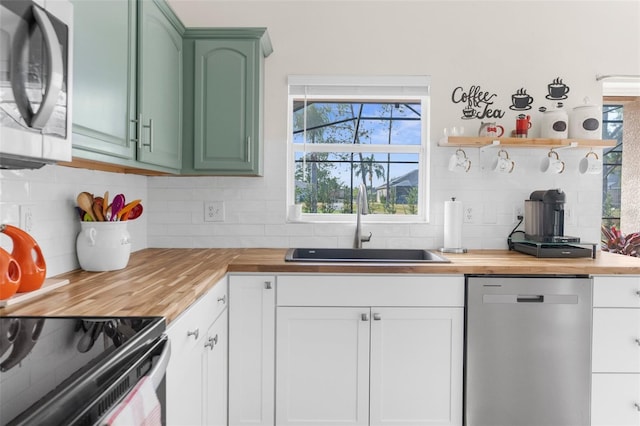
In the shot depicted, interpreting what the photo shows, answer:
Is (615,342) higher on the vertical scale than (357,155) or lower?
lower

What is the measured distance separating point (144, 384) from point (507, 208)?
2.46 metres

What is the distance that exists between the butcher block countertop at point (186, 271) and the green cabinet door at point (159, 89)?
0.50 m

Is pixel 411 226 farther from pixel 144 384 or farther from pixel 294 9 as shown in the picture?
pixel 144 384

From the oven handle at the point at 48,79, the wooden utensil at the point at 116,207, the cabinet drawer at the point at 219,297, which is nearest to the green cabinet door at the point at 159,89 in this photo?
the wooden utensil at the point at 116,207

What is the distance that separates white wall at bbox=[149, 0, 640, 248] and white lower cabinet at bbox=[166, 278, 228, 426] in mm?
828

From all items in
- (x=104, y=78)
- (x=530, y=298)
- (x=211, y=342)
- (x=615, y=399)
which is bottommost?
(x=615, y=399)

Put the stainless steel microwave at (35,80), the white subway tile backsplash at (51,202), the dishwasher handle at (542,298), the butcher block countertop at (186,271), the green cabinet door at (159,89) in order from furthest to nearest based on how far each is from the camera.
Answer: the dishwasher handle at (542,298) → the green cabinet door at (159,89) → the white subway tile backsplash at (51,202) → the butcher block countertop at (186,271) → the stainless steel microwave at (35,80)

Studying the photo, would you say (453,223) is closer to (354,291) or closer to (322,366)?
(354,291)

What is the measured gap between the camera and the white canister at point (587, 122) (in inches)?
104

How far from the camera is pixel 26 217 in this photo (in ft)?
5.32

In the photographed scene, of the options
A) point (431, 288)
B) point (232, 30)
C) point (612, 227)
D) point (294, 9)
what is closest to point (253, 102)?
point (232, 30)

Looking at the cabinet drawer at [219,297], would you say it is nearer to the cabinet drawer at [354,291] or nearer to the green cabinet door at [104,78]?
the cabinet drawer at [354,291]

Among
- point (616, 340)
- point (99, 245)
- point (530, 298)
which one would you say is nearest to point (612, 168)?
point (616, 340)

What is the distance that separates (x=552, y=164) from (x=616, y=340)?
1.12 m
